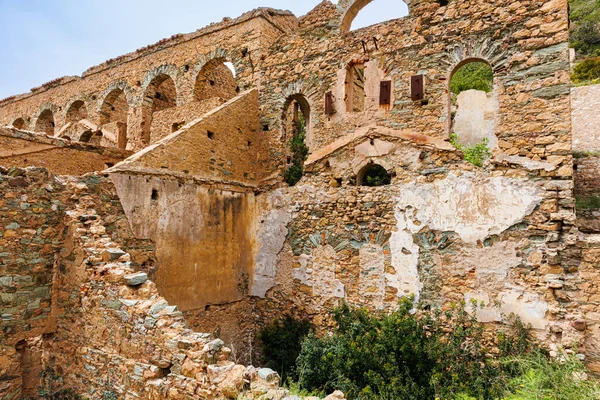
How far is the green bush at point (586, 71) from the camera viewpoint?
20.0 meters

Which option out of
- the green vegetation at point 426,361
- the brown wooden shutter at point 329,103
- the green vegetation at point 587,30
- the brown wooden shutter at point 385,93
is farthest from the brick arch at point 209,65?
the green vegetation at point 587,30

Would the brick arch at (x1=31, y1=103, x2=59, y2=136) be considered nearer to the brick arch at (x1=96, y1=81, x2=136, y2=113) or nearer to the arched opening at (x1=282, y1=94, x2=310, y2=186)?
the brick arch at (x1=96, y1=81, x2=136, y2=113)

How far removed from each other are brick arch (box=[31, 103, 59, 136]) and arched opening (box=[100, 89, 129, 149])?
3342 mm

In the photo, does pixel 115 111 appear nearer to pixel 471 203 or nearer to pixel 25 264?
pixel 25 264

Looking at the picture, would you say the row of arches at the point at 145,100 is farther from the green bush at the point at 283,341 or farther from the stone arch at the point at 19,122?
the green bush at the point at 283,341

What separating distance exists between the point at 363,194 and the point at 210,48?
22.8 feet

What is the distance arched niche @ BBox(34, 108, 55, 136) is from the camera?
1709 centimetres

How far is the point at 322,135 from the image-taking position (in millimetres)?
9016

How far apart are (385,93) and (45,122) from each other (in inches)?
648

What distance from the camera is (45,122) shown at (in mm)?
17453

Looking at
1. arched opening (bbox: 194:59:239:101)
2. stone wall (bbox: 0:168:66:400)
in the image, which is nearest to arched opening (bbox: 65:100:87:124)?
arched opening (bbox: 194:59:239:101)

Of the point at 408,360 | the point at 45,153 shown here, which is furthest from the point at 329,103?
the point at 45,153

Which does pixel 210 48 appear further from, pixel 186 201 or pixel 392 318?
pixel 392 318

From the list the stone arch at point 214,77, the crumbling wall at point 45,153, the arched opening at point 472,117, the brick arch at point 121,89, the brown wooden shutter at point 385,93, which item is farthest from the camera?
the arched opening at point 472,117
